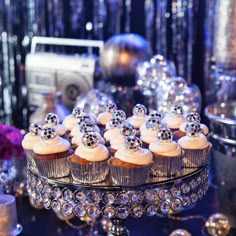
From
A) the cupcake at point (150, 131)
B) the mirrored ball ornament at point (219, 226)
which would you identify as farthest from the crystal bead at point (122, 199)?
the mirrored ball ornament at point (219, 226)

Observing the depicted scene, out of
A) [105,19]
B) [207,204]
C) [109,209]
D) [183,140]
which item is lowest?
[207,204]

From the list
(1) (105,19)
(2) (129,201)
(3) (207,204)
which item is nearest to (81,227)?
(3) (207,204)

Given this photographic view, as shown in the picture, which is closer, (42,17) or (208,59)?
(208,59)

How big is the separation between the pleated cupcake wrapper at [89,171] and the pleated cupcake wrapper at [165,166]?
12 cm

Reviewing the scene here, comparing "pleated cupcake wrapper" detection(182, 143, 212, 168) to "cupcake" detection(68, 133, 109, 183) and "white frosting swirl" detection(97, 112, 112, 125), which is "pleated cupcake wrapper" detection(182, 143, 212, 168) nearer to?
"cupcake" detection(68, 133, 109, 183)

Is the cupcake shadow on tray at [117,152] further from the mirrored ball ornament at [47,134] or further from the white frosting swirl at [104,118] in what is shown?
the white frosting swirl at [104,118]

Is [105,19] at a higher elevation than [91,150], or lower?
higher

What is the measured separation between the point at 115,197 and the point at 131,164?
8 cm

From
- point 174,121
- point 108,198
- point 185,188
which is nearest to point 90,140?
point 108,198

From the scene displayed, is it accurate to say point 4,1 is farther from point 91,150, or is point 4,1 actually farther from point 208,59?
point 91,150

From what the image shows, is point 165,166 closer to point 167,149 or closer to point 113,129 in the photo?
point 167,149

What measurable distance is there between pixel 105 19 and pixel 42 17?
1.77 ft

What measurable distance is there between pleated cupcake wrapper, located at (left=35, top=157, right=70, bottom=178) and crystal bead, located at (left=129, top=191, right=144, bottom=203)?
16 centimetres

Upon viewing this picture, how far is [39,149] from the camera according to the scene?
41.6 inches
